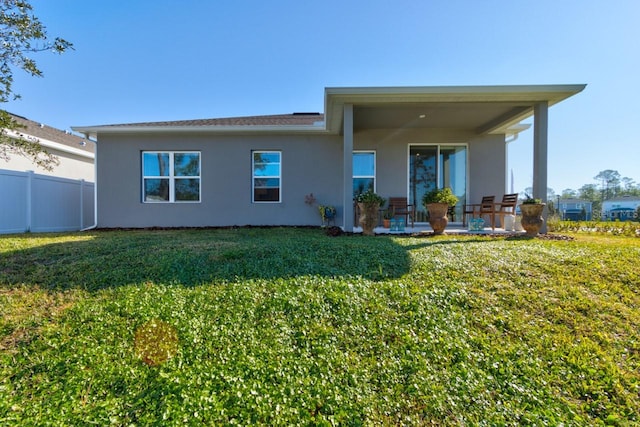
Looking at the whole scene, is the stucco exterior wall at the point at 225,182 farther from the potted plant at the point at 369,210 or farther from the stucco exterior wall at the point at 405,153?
the potted plant at the point at 369,210

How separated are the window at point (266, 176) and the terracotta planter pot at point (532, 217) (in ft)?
19.7

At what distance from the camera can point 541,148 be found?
6238 millimetres

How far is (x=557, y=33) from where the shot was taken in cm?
766

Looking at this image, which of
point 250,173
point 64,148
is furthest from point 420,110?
point 64,148

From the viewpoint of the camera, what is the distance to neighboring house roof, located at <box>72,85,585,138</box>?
19.4ft

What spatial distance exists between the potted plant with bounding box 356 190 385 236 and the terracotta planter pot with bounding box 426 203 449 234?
1121 millimetres

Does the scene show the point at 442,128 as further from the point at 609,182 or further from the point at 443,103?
the point at 609,182

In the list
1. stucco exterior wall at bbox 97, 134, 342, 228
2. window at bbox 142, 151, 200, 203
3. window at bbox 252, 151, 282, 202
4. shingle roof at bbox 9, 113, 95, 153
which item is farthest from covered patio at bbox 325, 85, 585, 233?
shingle roof at bbox 9, 113, 95, 153

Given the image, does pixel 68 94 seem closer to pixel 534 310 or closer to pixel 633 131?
pixel 534 310

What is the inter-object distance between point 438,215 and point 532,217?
1797 millimetres

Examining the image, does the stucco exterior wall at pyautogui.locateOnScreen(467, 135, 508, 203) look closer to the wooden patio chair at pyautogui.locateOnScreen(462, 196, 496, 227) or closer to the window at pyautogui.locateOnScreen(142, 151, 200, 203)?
the wooden patio chair at pyautogui.locateOnScreen(462, 196, 496, 227)

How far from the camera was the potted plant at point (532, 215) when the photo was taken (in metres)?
6.07

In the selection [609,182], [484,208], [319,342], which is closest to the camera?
[319,342]

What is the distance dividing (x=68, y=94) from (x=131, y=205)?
7.54m
